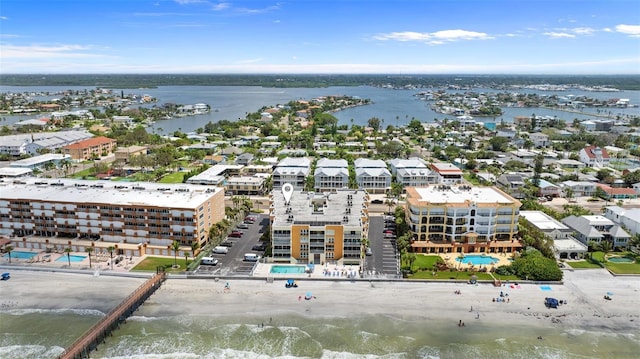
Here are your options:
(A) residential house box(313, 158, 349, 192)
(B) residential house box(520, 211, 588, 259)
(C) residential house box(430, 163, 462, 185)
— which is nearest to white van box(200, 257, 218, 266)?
(A) residential house box(313, 158, 349, 192)

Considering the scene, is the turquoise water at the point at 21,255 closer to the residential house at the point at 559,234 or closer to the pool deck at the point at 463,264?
the pool deck at the point at 463,264

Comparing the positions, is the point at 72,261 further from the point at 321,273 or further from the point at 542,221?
the point at 542,221

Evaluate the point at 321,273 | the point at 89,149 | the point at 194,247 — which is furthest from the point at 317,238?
the point at 89,149

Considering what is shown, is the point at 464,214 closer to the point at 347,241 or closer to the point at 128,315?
the point at 347,241

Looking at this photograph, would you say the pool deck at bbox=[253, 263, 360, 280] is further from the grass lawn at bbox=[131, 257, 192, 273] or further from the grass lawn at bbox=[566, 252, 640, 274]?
the grass lawn at bbox=[566, 252, 640, 274]

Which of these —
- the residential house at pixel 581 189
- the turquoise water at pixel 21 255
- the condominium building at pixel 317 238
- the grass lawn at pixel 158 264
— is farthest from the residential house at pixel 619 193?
the turquoise water at pixel 21 255

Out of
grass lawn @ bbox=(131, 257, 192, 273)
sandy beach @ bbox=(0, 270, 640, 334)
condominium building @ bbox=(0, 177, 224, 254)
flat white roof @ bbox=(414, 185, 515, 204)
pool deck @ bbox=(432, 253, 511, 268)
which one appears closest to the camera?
sandy beach @ bbox=(0, 270, 640, 334)

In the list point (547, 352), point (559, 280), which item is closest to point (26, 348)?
point (547, 352)
